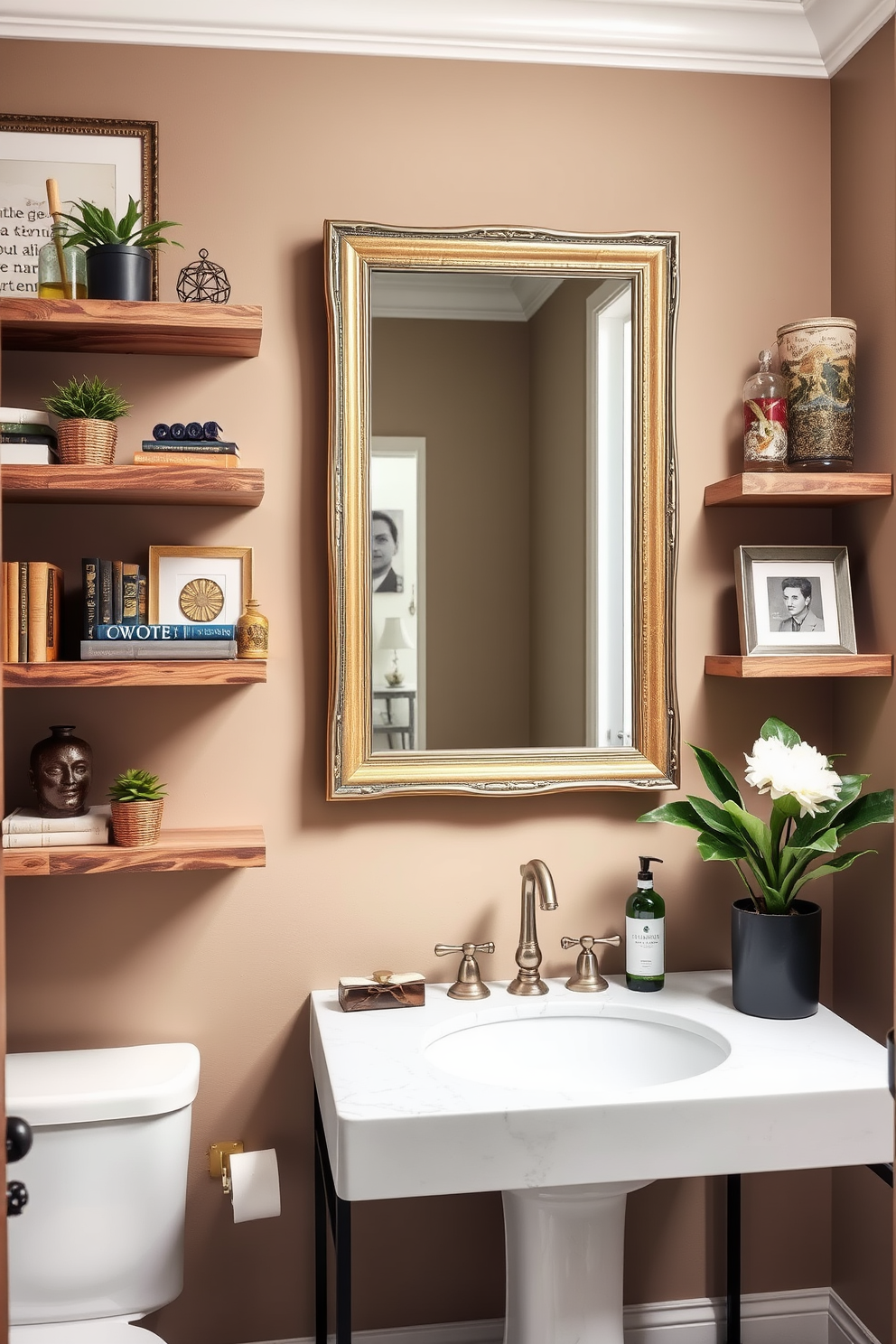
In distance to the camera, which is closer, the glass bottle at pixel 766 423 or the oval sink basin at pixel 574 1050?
the oval sink basin at pixel 574 1050

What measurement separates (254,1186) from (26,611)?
0.98 m

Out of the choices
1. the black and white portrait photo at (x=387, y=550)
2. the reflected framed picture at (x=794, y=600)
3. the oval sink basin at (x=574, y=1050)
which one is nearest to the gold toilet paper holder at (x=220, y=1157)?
the oval sink basin at (x=574, y=1050)

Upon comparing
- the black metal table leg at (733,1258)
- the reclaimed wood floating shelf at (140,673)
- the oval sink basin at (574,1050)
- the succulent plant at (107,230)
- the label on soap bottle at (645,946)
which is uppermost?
the succulent plant at (107,230)

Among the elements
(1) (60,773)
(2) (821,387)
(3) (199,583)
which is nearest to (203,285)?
(3) (199,583)

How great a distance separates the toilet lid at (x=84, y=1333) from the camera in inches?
63.1

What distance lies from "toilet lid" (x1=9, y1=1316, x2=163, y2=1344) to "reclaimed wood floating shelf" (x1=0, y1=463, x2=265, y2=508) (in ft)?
3.94

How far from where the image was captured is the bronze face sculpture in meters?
1.77

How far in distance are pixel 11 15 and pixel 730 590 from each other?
153cm

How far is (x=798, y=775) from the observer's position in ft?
5.77

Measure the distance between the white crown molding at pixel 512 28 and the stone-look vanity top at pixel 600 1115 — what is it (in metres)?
1.63

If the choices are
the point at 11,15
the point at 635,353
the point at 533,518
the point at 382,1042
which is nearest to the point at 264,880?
the point at 382,1042

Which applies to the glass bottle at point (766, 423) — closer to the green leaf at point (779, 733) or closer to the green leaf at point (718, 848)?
the green leaf at point (779, 733)

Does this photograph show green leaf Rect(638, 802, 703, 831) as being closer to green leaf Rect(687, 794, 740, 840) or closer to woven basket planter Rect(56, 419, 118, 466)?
green leaf Rect(687, 794, 740, 840)

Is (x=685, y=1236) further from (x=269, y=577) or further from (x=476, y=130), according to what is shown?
(x=476, y=130)
